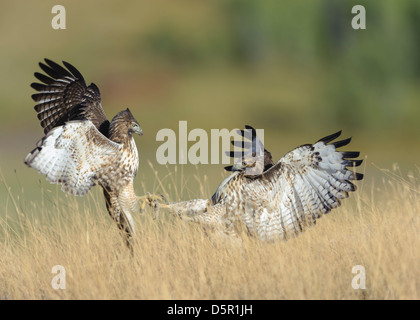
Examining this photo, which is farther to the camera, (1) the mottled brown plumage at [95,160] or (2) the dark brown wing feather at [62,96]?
(2) the dark brown wing feather at [62,96]

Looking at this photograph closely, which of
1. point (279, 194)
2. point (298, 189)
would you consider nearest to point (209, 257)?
point (279, 194)

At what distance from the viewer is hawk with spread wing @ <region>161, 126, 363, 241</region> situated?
5.88m

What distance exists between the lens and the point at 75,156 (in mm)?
5996

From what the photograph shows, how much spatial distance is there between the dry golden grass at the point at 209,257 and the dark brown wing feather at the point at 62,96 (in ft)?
3.31

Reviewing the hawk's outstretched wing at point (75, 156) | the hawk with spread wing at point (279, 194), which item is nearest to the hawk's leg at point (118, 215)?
the hawk's outstretched wing at point (75, 156)

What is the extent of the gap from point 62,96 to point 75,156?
1.31 m

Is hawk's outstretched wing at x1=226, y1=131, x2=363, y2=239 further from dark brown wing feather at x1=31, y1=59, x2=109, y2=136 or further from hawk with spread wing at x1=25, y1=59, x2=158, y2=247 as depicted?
dark brown wing feather at x1=31, y1=59, x2=109, y2=136

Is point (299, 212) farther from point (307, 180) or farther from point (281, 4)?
point (281, 4)

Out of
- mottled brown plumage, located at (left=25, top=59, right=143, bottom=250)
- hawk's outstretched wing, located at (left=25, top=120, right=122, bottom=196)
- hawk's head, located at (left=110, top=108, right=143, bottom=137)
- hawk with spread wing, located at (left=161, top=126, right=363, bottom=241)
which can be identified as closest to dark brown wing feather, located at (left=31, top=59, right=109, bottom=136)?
hawk's head, located at (left=110, top=108, right=143, bottom=137)

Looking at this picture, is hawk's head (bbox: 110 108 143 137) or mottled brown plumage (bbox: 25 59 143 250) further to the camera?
hawk's head (bbox: 110 108 143 137)

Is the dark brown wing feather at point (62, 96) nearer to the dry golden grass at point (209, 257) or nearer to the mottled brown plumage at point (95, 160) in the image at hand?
the mottled brown plumage at point (95, 160)

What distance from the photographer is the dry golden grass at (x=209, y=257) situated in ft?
16.1

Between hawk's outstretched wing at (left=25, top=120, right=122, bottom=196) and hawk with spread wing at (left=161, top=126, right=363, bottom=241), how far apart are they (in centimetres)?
76
